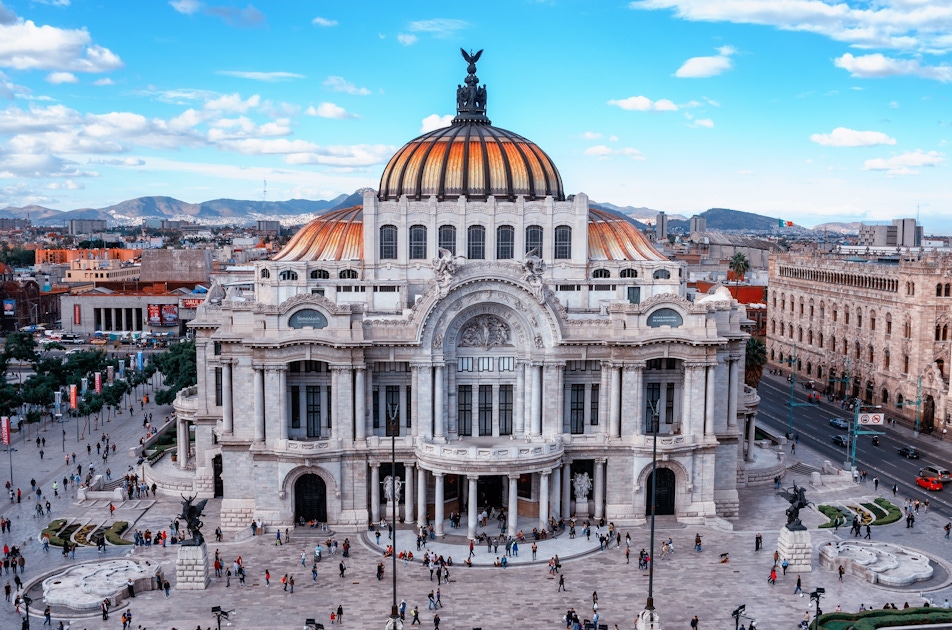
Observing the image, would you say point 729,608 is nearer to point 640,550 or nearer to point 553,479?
point 640,550

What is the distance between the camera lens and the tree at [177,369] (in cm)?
10962

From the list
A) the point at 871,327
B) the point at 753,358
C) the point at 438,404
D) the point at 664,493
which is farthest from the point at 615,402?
the point at 871,327

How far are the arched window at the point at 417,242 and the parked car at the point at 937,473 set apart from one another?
163ft

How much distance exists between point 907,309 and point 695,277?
77.2m

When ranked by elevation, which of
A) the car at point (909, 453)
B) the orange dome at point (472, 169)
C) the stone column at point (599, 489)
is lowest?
the car at point (909, 453)

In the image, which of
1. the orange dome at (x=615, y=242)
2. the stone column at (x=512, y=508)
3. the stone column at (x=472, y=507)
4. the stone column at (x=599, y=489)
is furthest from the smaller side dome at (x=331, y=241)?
the stone column at (x=599, y=489)

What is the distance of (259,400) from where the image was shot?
232 ft

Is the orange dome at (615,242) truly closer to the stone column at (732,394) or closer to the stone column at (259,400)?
the stone column at (732,394)

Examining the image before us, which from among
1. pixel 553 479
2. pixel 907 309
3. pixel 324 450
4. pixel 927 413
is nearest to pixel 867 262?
pixel 907 309

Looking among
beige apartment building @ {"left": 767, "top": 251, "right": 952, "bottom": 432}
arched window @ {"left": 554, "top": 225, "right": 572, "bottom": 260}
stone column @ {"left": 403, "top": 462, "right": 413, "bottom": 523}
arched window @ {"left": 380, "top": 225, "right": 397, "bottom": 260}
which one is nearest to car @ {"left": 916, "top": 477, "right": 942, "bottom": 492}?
beige apartment building @ {"left": 767, "top": 251, "right": 952, "bottom": 432}

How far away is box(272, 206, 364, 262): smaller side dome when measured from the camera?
85.0 meters

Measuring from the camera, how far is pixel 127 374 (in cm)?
12481

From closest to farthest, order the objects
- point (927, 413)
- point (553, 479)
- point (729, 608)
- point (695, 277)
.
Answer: point (729, 608) → point (553, 479) → point (927, 413) → point (695, 277)

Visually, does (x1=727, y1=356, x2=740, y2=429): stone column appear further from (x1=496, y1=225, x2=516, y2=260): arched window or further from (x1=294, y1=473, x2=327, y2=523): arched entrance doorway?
(x1=294, y1=473, x2=327, y2=523): arched entrance doorway
